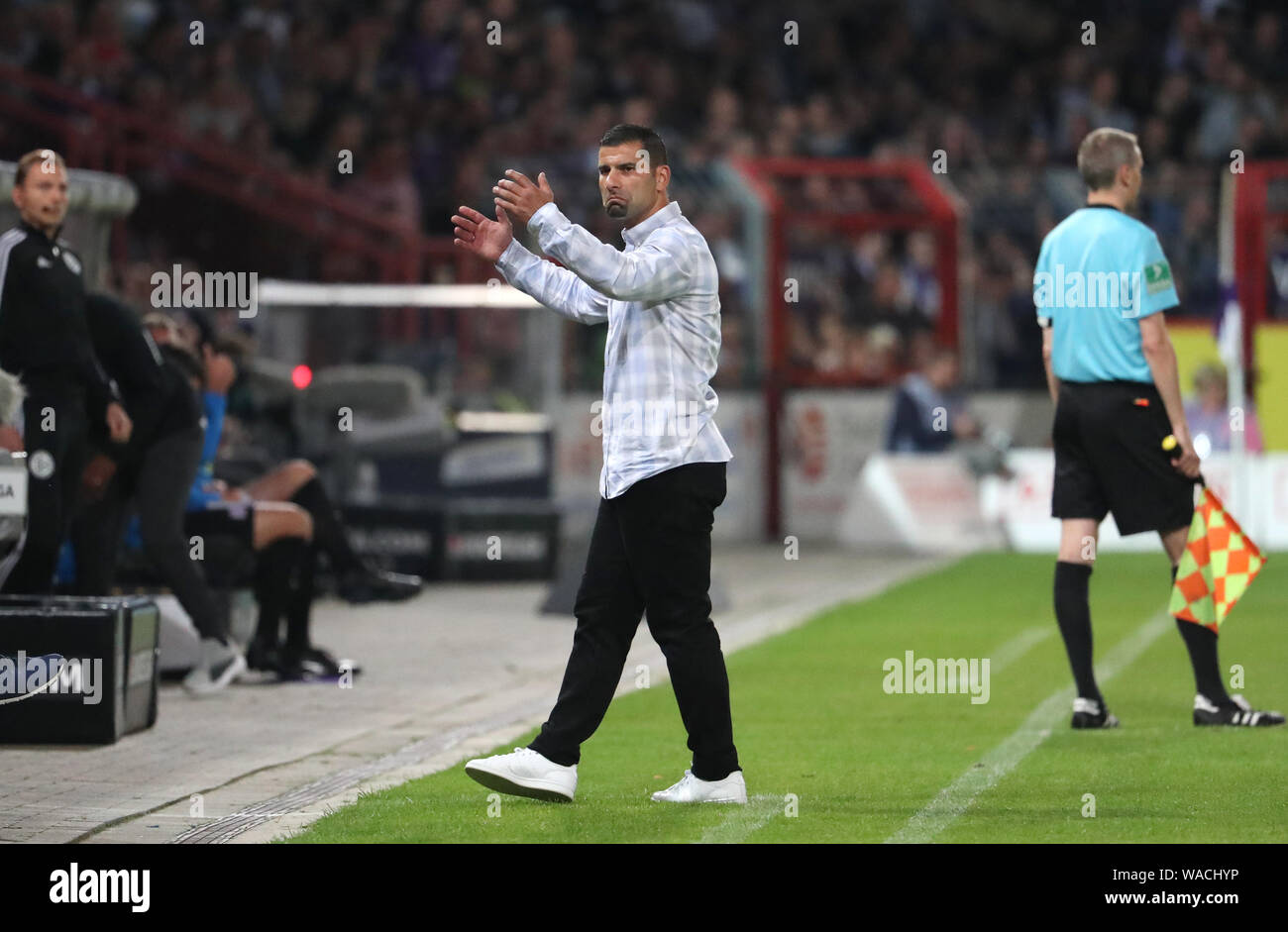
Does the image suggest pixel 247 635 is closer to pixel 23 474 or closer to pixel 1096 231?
pixel 23 474

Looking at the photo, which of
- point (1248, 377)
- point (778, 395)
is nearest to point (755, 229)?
point (778, 395)

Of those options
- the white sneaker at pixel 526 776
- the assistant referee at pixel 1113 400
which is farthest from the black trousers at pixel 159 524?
the assistant referee at pixel 1113 400

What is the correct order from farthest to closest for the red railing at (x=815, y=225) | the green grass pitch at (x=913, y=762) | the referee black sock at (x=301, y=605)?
the red railing at (x=815, y=225) < the referee black sock at (x=301, y=605) < the green grass pitch at (x=913, y=762)

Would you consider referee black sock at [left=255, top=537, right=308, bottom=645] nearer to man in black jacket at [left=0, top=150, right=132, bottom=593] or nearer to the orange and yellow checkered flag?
man in black jacket at [left=0, top=150, right=132, bottom=593]

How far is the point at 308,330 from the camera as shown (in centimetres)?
1788

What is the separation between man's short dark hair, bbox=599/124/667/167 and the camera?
682cm

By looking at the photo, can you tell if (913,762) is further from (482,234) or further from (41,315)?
(41,315)

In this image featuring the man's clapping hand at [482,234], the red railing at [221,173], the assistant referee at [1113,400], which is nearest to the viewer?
the man's clapping hand at [482,234]

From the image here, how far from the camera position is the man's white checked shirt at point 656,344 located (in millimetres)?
6820

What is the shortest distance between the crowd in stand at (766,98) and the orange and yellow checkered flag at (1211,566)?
12005 millimetres

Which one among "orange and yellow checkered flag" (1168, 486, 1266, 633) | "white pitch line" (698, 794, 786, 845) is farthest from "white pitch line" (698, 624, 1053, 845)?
"orange and yellow checkered flag" (1168, 486, 1266, 633)

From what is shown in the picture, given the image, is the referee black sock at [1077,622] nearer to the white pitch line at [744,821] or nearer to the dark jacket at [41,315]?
the white pitch line at [744,821]

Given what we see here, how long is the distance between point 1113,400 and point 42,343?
4.38 meters

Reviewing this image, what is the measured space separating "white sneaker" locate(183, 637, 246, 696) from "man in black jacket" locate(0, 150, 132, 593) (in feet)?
3.34
